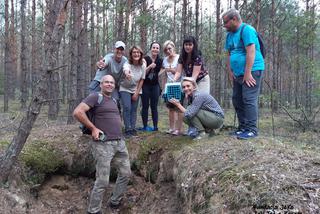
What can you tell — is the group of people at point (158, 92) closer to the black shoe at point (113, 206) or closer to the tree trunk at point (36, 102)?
the black shoe at point (113, 206)

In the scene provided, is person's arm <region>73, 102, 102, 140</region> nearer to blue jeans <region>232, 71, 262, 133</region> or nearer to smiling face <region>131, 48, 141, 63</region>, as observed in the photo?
smiling face <region>131, 48, 141, 63</region>

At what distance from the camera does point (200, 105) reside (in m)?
5.06

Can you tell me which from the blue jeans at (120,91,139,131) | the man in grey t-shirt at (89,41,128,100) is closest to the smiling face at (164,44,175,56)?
the man in grey t-shirt at (89,41,128,100)

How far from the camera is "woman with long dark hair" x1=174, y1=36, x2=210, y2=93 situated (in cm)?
549

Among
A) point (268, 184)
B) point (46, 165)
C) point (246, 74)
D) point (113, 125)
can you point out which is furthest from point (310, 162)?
point (46, 165)

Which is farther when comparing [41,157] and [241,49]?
[41,157]

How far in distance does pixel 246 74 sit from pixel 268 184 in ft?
6.94

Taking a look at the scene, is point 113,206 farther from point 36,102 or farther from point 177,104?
point 36,102

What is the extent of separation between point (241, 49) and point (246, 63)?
0.31m

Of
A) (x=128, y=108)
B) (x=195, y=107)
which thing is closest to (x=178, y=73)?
(x=195, y=107)

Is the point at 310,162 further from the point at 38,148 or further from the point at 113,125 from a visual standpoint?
the point at 38,148

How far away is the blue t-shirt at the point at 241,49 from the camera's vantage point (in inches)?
188

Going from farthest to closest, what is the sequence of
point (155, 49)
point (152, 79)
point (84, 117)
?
→ point (152, 79) → point (155, 49) → point (84, 117)

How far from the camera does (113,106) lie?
15.6 ft
